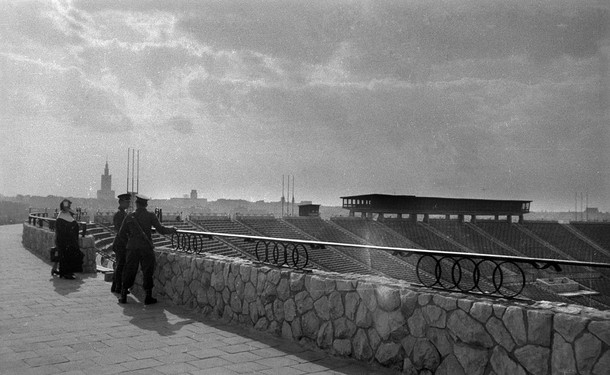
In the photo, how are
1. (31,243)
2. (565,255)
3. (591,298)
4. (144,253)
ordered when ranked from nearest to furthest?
1. (144,253)
2. (31,243)
3. (591,298)
4. (565,255)

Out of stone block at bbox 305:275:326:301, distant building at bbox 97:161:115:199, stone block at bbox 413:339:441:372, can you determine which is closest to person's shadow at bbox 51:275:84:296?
stone block at bbox 305:275:326:301

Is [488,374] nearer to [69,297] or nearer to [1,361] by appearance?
[1,361]

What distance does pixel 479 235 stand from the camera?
5969 cm

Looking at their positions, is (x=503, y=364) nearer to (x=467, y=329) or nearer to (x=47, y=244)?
(x=467, y=329)

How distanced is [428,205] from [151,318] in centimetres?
6007

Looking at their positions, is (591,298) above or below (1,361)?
below

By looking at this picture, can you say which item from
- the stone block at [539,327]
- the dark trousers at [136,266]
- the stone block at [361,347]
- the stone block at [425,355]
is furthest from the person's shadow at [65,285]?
the stone block at [539,327]

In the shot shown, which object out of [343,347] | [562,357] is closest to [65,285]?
[343,347]

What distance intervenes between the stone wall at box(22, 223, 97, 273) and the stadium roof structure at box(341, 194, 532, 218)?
152ft

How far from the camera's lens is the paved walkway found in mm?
4594

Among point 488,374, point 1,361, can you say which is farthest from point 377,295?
point 1,361

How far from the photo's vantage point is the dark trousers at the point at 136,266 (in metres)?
7.81

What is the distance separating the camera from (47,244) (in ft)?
48.2

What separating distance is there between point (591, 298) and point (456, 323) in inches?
1614
